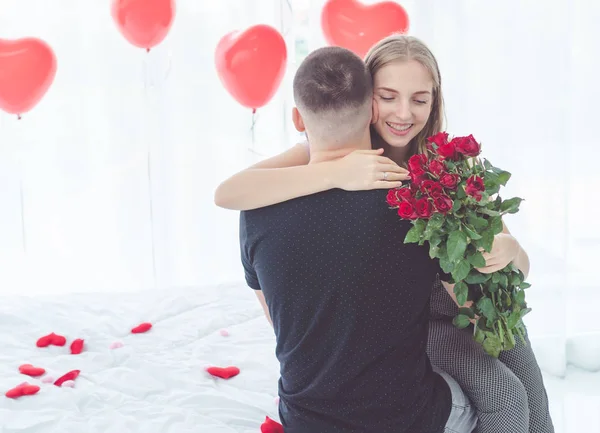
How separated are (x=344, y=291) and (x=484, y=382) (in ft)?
1.38

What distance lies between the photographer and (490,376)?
152 centimetres

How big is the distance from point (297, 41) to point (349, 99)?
2.27m

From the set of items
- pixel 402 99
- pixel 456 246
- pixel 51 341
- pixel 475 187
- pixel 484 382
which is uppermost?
pixel 402 99

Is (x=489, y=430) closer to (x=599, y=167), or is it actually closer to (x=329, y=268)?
(x=329, y=268)

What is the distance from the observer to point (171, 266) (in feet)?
12.0

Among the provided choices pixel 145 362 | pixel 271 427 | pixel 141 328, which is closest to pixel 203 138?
pixel 141 328

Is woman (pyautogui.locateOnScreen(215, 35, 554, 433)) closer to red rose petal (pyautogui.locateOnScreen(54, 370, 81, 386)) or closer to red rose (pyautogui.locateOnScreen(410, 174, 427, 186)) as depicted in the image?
red rose (pyautogui.locateOnScreen(410, 174, 427, 186))

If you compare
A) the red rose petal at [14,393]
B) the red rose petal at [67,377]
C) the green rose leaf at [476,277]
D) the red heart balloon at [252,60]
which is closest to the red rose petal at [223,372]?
the red rose petal at [67,377]

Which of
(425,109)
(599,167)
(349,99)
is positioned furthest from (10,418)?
(599,167)

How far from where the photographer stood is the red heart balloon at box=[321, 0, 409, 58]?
2.97 m

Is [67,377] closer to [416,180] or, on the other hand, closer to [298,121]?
[298,121]

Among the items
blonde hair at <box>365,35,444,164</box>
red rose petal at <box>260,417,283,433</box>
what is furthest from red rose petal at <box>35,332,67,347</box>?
blonde hair at <box>365,35,444,164</box>

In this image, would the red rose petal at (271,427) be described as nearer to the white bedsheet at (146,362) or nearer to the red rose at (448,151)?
the white bedsheet at (146,362)

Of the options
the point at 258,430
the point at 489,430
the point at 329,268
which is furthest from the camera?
the point at 258,430
